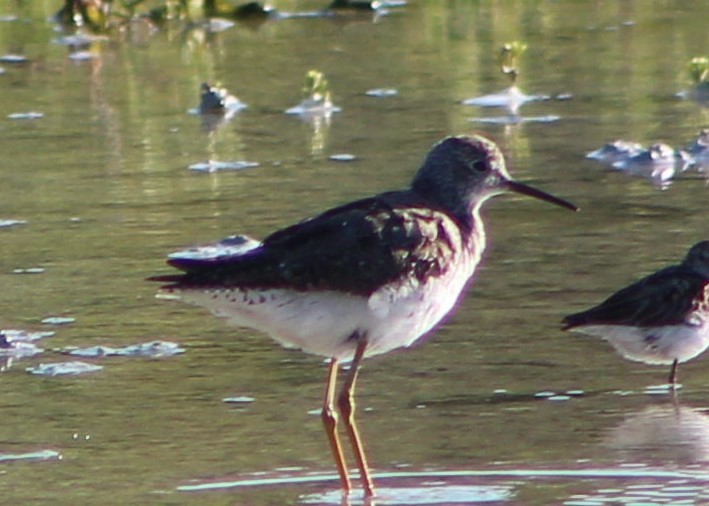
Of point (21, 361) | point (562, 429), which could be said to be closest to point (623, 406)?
point (562, 429)

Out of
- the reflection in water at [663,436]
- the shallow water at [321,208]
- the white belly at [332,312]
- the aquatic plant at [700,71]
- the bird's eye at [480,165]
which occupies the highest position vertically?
the bird's eye at [480,165]

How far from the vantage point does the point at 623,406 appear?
6.56 meters

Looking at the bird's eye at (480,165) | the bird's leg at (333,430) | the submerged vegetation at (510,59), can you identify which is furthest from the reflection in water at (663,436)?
the submerged vegetation at (510,59)

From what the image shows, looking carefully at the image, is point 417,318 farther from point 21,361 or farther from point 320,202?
point 320,202

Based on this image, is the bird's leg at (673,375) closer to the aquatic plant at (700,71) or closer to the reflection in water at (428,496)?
the reflection in water at (428,496)

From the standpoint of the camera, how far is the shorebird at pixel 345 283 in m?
5.97

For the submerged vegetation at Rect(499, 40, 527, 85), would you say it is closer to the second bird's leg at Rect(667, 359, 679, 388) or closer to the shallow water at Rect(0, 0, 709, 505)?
the shallow water at Rect(0, 0, 709, 505)

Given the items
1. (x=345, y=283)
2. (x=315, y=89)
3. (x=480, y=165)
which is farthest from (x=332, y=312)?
→ (x=315, y=89)

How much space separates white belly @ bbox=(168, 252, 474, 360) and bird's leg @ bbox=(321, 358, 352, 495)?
16 centimetres

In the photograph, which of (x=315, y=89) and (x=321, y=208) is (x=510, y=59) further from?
(x=321, y=208)

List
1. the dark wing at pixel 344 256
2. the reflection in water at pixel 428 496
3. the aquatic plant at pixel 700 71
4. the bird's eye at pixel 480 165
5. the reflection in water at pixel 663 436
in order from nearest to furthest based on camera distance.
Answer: the reflection in water at pixel 428 496, the dark wing at pixel 344 256, the reflection in water at pixel 663 436, the bird's eye at pixel 480 165, the aquatic plant at pixel 700 71

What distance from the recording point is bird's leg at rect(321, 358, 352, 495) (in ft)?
19.7

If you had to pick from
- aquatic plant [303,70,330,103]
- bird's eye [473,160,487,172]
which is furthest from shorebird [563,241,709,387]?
aquatic plant [303,70,330,103]

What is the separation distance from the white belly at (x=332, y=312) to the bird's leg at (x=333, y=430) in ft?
0.51
